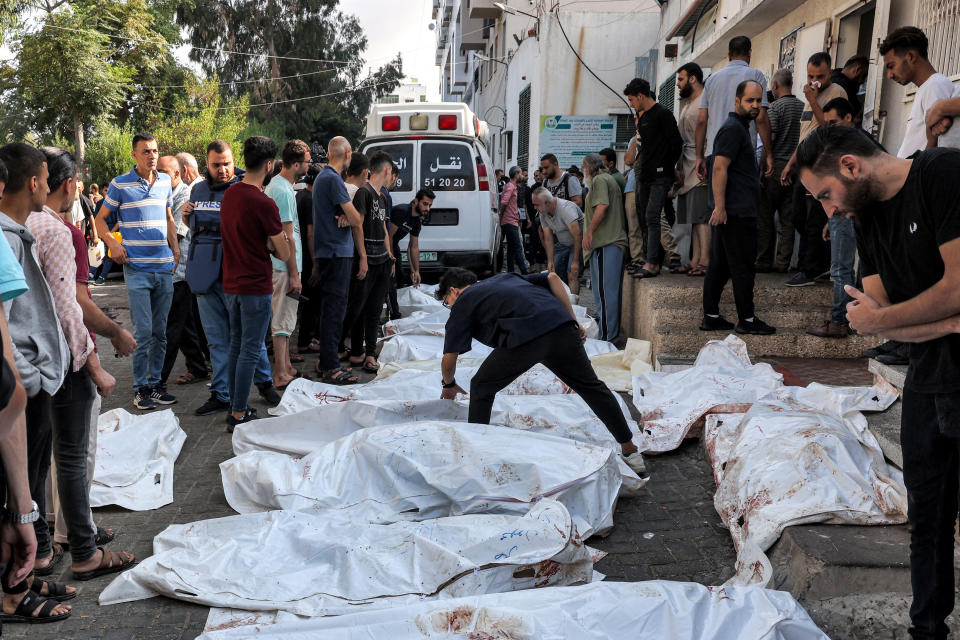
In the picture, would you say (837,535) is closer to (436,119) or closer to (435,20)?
(436,119)

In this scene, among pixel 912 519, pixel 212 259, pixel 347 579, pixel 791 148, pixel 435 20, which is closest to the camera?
pixel 912 519

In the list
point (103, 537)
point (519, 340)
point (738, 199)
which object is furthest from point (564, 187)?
point (103, 537)

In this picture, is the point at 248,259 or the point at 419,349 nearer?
the point at 248,259

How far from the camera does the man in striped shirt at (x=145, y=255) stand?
19.3 ft

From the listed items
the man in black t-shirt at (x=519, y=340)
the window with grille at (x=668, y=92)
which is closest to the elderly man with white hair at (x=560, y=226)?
the man in black t-shirt at (x=519, y=340)

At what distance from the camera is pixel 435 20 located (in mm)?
71250

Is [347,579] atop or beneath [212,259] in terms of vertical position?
beneath

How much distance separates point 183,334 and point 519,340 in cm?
369

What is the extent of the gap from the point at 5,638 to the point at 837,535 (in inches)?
125

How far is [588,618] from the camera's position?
251cm

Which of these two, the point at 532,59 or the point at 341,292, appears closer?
the point at 341,292

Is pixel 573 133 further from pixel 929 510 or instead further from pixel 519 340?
pixel 929 510

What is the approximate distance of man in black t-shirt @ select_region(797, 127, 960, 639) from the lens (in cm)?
219

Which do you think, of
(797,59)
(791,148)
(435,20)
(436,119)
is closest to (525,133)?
(436,119)
